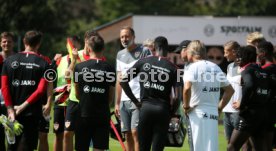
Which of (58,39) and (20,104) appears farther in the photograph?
(58,39)

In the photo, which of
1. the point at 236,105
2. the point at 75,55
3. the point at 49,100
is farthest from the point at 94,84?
the point at 236,105

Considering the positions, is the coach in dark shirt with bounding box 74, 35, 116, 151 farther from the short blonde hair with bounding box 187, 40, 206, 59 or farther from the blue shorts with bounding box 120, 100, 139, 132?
the blue shorts with bounding box 120, 100, 139, 132

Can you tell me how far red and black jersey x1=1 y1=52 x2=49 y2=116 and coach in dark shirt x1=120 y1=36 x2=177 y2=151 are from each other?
5.00ft

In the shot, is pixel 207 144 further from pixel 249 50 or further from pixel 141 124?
pixel 249 50

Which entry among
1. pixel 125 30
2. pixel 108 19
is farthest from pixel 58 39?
pixel 125 30

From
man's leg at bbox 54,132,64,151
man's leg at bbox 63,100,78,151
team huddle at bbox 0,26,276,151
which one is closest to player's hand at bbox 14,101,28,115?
team huddle at bbox 0,26,276,151

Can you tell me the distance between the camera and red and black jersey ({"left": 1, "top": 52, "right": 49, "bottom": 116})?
416 inches

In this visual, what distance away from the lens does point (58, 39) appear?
46.8 m

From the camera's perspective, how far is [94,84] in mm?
11031

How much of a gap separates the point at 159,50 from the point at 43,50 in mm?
24870

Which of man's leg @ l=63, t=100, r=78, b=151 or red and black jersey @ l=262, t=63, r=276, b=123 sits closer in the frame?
red and black jersey @ l=262, t=63, r=276, b=123

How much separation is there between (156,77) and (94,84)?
94cm

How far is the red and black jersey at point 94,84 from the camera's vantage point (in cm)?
1100

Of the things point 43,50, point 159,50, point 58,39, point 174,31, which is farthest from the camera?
point 58,39
